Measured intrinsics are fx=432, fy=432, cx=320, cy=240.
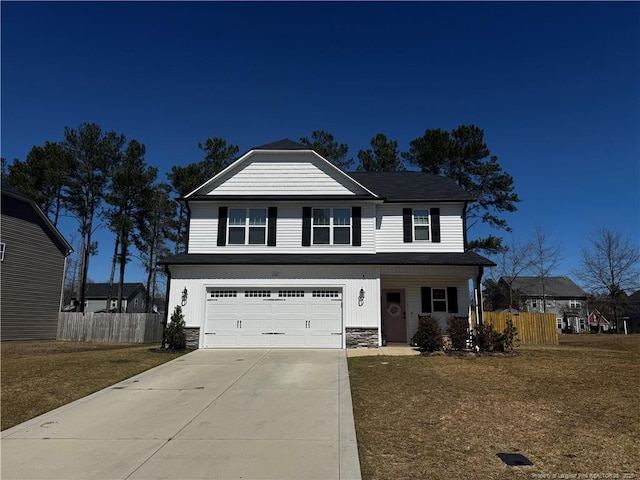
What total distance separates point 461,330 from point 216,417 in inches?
353

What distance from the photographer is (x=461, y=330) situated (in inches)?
535

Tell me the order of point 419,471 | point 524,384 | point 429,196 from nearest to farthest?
point 419,471 → point 524,384 → point 429,196

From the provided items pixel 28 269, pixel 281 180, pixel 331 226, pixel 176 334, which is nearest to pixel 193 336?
pixel 176 334

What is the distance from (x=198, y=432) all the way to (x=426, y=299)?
496 inches

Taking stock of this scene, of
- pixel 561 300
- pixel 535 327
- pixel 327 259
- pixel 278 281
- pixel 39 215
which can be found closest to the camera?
pixel 278 281

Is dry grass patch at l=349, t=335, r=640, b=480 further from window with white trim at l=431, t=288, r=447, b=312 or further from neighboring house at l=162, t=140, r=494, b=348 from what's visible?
window with white trim at l=431, t=288, r=447, b=312

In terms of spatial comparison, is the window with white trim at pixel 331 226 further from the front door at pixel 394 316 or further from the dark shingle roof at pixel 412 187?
the front door at pixel 394 316

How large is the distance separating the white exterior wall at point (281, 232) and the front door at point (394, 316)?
245 centimetres

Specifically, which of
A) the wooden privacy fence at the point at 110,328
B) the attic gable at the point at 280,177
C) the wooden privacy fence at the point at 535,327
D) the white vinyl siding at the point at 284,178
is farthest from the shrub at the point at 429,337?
the wooden privacy fence at the point at 110,328

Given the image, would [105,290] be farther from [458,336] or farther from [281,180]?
[458,336]

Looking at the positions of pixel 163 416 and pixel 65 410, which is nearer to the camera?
Answer: pixel 163 416

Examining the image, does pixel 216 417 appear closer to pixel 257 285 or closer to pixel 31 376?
pixel 31 376

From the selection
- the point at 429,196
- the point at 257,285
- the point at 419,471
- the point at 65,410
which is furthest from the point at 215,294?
the point at 419,471

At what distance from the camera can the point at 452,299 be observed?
17.2 m
